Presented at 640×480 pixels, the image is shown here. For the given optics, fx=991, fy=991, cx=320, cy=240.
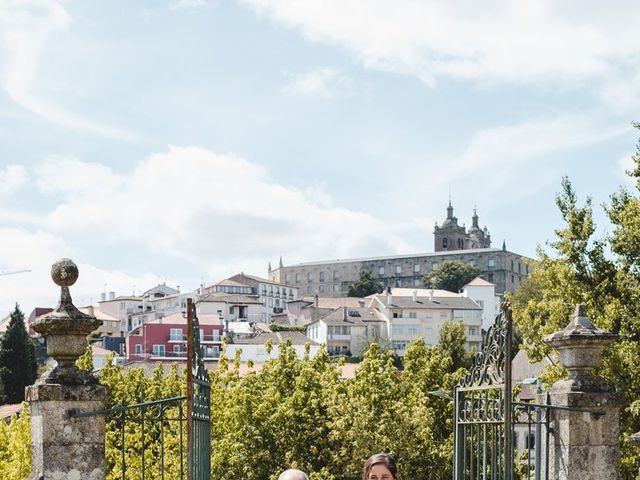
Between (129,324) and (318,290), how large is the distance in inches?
1855

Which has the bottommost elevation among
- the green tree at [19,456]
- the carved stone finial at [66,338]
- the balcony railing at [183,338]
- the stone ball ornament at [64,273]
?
the balcony railing at [183,338]

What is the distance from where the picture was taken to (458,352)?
63625 millimetres

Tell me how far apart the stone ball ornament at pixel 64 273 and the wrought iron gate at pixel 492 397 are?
3.08m

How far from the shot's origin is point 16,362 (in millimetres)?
58156

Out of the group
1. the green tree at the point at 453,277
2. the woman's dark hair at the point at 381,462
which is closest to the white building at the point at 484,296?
the green tree at the point at 453,277

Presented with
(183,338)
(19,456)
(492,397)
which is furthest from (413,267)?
(492,397)

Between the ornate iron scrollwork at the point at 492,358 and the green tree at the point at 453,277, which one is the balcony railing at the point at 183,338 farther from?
the ornate iron scrollwork at the point at 492,358

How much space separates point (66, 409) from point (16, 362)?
5404 cm

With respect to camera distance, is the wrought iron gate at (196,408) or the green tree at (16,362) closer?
the wrought iron gate at (196,408)

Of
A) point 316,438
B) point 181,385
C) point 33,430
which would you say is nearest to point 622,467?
point 33,430

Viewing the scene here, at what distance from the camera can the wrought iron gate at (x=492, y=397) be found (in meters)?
6.76

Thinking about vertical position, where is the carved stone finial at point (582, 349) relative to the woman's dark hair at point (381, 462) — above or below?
above

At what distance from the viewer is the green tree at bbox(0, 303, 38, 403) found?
57.1 metres

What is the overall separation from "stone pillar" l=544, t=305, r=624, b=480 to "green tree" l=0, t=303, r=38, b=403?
174ft
